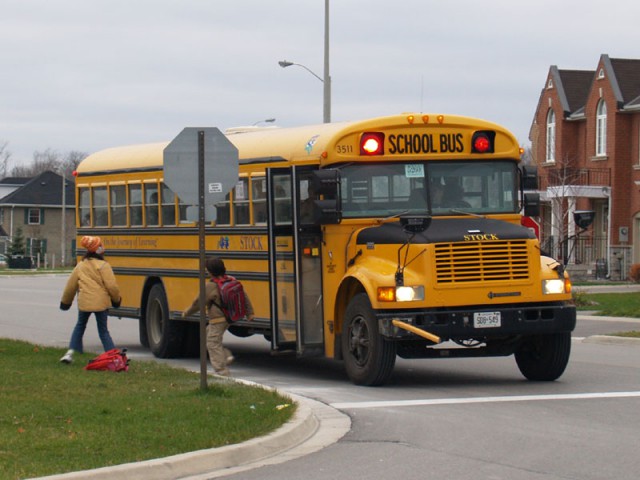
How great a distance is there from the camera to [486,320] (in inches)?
540

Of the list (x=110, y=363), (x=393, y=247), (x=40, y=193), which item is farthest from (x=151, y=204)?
(x=40, y=193)

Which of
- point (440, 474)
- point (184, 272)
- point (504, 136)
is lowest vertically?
point (440, 474)

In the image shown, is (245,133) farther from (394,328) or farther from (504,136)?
(394,328)

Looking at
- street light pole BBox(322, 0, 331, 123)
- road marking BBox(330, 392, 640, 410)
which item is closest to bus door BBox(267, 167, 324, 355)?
road marking BBox(330, 392, 640, 410)

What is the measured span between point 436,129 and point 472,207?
98 cm

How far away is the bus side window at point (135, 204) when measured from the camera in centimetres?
1903

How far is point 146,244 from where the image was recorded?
18891 millimetres

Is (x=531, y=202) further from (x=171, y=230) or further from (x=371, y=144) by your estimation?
(x=171, y=230)

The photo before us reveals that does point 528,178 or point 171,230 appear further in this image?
point 171,230

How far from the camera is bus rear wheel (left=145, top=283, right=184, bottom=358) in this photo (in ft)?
60.3

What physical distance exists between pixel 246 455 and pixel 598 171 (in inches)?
1661

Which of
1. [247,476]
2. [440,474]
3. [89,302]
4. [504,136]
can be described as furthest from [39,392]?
[504,136]

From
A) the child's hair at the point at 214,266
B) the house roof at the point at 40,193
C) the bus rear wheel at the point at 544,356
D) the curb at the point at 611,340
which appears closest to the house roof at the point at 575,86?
the curb at the point at 611,340

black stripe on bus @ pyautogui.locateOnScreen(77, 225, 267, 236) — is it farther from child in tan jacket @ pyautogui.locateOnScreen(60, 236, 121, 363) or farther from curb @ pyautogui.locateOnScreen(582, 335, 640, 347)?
curb @ pyautogui.locateOnScreen(582, 335, 640, 347)
